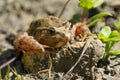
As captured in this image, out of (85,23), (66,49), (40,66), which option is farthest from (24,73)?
(85,23)

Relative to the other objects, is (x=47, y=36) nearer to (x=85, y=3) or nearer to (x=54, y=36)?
(x=54, y=36)

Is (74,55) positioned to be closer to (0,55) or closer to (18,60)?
(18,60)

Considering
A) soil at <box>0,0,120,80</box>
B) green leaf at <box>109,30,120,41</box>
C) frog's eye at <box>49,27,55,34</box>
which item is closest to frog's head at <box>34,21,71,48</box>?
frog's eye at <box>49,27,55,34</box>

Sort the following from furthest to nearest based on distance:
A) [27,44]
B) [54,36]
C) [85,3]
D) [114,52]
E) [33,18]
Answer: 1. [33,18]
2. [85,3]
3. [27,44]
4. [114,52]
5. [54,36]

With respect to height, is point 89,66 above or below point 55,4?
below

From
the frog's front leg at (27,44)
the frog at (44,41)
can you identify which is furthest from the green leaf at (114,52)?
the frog's front leg at (27,44)

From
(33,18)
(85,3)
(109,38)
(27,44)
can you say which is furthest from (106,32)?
(33,18)

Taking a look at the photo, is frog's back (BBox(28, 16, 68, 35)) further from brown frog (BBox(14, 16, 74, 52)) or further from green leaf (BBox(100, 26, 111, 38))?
green leaf (BBox(100, 26, 111, 38))
